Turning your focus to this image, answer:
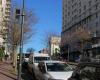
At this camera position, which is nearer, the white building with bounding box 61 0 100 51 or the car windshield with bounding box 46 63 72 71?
the car windshield with bounding box 46 63 72 71

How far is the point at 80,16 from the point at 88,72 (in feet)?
304

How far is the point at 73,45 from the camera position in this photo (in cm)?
10369

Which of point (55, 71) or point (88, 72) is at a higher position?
point (88, 72)

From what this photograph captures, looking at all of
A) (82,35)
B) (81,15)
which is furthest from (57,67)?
(81,15)

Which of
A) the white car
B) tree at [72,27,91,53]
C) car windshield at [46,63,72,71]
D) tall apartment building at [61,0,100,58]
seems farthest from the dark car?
tree at [72,27,91,53]

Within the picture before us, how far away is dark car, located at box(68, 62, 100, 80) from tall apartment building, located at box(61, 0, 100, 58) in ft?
249

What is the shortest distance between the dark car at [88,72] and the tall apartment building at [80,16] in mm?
75824

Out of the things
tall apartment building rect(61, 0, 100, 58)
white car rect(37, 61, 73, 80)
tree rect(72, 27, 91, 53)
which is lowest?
white car rect(37, 61, 73, 80)

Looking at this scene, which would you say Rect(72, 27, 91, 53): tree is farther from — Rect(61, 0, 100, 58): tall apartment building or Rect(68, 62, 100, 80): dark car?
Rect(68, 62, 100, 80): dark car

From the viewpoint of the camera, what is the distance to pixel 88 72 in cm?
831

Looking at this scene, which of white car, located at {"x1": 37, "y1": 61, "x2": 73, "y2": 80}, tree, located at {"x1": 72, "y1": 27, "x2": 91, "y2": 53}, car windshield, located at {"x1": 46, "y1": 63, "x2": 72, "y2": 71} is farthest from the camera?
tree, located at {"x1": 72, "y1": 27, "x2": 91, "y2": 53}

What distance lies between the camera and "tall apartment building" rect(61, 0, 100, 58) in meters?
86.8

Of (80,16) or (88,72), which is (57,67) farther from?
(80,16)

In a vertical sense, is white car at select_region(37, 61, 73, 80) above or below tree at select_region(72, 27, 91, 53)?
below
